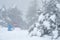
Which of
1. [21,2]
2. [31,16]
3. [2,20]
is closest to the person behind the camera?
[31,16]

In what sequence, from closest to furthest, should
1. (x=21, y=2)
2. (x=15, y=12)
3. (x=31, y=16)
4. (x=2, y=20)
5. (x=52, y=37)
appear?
(x=52, y=37) < (x=31, y=16) < (x=2, y=20) < (x=15, y=12) < (x=21, y=2)

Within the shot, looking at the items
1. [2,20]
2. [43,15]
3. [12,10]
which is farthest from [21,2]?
[43,15]

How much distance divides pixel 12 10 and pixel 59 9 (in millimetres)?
25529

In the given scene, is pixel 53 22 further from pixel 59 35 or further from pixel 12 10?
pixel 12 10

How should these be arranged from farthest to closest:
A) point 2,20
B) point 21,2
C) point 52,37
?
point 21,2
point 2,20
point 52,37

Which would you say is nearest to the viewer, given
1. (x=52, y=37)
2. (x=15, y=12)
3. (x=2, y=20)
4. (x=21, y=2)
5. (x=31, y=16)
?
(x=52, y=37)

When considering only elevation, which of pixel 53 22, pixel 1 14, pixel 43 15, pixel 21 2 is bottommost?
pixel 53 22

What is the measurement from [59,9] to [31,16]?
62.9 feet

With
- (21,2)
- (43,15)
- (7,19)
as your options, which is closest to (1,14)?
(7,19)

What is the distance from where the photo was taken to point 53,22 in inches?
509

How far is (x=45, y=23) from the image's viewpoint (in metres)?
13.0

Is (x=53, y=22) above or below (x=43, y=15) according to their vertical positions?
below

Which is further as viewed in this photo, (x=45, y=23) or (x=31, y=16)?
(x=31, y=16)

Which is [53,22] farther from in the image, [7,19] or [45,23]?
[7,19]
